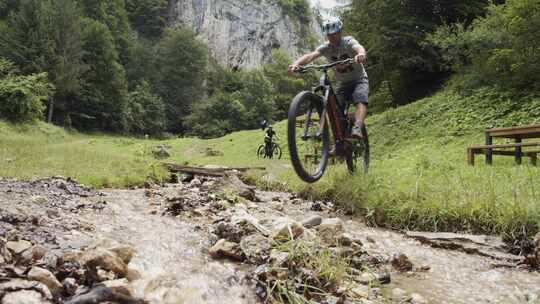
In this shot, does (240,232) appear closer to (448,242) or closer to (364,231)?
(364,231)

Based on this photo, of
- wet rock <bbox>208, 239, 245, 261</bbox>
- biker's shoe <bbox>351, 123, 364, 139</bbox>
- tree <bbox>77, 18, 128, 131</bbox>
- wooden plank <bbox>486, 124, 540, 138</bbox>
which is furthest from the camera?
tree <bbox>77, 18, 128, 131</bbox>

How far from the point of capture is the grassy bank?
4.26 m

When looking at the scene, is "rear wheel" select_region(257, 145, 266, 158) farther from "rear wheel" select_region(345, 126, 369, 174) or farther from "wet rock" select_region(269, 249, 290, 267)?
"wet rock" select_region(269, 249, 290, 267)

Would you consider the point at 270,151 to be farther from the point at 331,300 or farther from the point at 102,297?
the point at 102,297

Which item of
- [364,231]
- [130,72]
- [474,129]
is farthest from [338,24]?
[130,72]

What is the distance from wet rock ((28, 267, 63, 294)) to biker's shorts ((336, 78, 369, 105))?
4.85m

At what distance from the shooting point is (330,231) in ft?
12.0

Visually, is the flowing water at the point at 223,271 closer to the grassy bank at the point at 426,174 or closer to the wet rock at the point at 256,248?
the wet rock at the point at 256,248

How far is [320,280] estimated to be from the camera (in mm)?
2586

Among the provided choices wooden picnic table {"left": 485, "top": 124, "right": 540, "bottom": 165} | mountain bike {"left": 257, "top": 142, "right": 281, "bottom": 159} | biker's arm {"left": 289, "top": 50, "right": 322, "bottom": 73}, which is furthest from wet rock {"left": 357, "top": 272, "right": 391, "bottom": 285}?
mountain bike {"left": 257, "top": 142, "right": 281, "bottom": 159}

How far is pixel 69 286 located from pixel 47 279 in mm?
119

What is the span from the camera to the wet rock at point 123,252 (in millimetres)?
2647

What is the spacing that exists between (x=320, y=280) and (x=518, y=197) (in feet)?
9.42

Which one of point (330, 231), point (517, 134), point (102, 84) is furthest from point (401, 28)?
point (102, 84)
